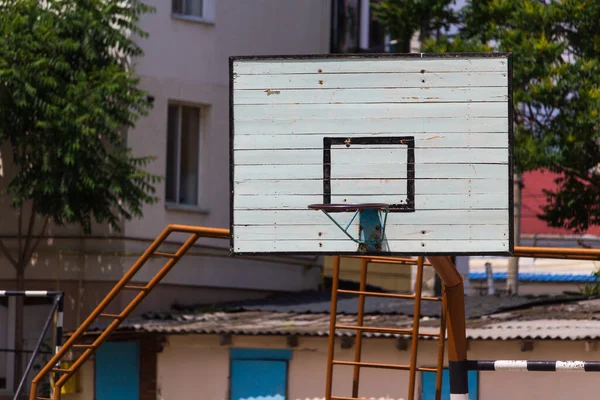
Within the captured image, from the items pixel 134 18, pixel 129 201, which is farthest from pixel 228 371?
pixel 134 18

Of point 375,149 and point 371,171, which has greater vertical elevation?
point 375,149

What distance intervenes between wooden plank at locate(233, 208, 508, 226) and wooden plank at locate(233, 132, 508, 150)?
48 cm

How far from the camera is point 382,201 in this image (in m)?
9.53

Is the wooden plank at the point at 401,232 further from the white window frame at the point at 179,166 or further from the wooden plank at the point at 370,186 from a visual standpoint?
the white window frame at the point at 179,166

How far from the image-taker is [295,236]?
9.57 m

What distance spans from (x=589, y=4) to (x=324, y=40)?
6530mm

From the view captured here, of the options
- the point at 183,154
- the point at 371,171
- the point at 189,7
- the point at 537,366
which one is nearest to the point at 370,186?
the point at 371,171

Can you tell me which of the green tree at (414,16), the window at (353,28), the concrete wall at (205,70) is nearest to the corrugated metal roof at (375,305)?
the concrete wall at (205,70)

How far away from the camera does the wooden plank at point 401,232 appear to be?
30.8 ft

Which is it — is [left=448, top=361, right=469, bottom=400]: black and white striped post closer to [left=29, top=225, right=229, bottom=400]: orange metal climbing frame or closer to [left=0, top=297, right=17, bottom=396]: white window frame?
[left=29, top=225, right=229, bottom=400]: orange metal climbing frame

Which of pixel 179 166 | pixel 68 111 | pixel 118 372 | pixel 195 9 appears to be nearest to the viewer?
pixel 68 111

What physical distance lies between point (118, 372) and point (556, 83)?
739 cm

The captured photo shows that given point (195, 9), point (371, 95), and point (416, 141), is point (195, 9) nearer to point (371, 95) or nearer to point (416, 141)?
point (371, 95)

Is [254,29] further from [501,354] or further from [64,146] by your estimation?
[501,354]
